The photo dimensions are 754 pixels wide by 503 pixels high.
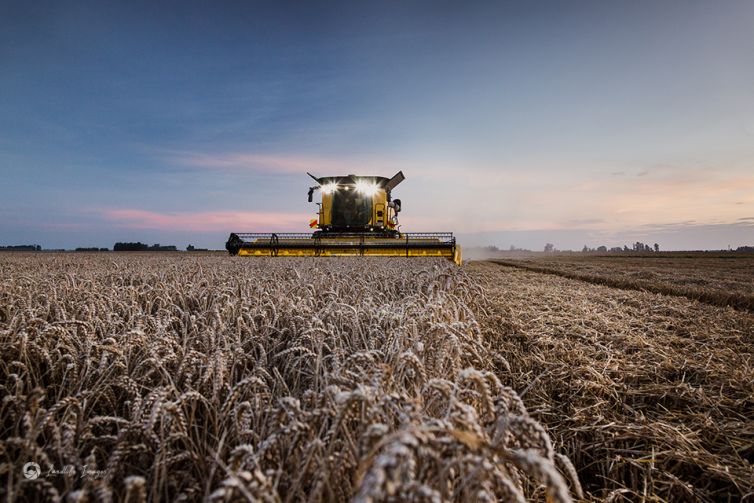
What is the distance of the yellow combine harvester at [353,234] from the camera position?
1573 centimetres

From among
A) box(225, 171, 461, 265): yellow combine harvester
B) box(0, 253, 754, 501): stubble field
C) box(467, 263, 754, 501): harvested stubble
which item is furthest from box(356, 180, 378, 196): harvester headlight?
box(467, 263, 754, 501): harvested stubble

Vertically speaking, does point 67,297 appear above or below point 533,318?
above

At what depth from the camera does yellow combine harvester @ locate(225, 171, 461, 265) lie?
15.7 m

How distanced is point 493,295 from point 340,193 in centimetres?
1191

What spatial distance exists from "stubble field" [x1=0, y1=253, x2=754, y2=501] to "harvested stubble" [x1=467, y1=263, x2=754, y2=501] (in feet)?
0.06

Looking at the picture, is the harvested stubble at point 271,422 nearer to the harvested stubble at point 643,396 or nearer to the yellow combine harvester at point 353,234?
the harvested stubble at point 643,396

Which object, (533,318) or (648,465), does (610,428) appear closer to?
(648,465)

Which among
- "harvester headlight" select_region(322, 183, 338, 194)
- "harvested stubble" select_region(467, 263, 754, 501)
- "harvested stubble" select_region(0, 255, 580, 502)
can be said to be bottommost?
"harvested stubble" select_region(467, 263, 754, 501)

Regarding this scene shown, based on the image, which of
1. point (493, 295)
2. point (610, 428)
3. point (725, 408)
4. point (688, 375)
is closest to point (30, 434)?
point (610, 428)

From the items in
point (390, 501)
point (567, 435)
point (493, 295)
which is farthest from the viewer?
point (493, 295)

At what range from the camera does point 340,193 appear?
18.5 metres

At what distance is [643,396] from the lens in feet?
10.3

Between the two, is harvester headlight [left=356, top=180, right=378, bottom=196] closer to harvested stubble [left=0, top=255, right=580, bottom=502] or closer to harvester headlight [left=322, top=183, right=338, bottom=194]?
harvester headlight [left=322, top=183, right=338, bottom=194]

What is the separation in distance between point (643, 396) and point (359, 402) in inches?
111
